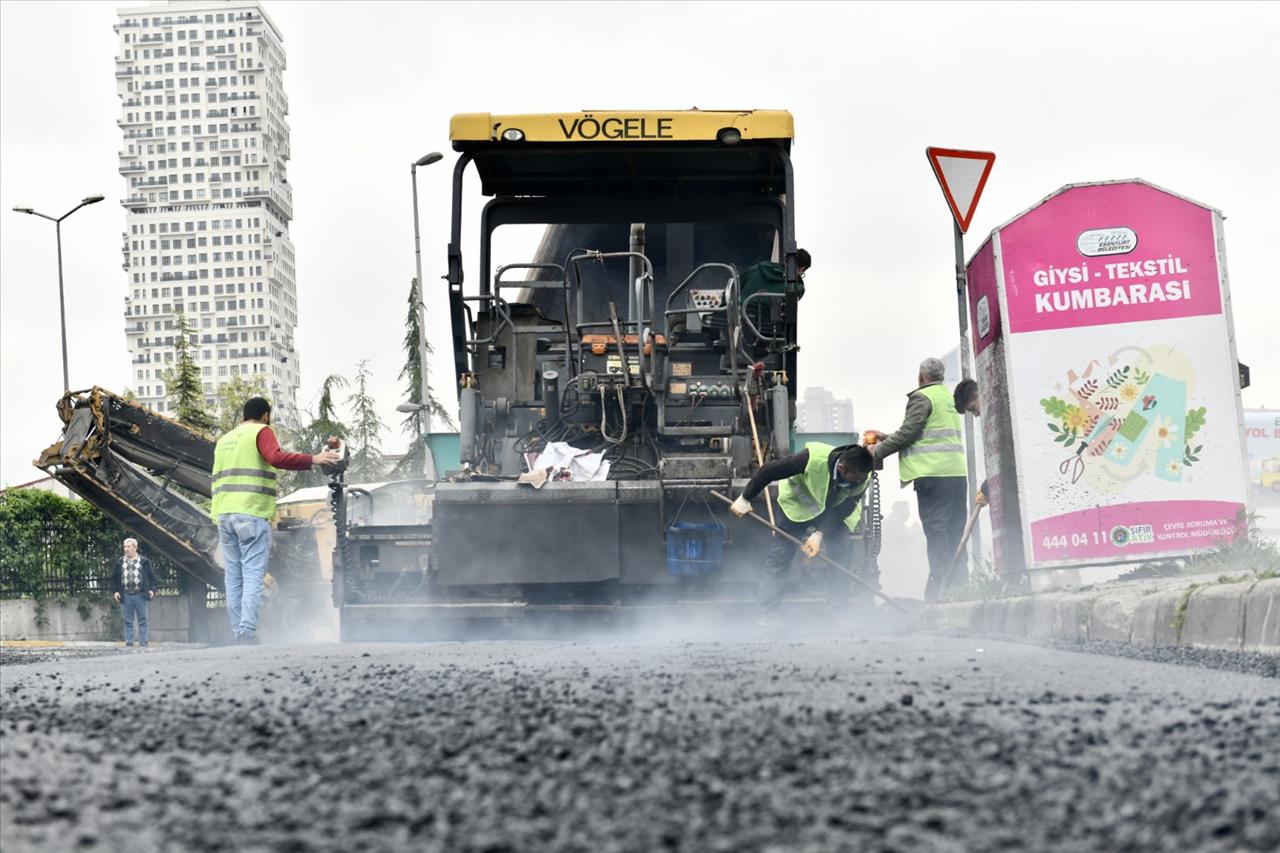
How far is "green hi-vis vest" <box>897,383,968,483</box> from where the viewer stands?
9.19 metres

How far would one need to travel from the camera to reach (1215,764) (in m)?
2.71

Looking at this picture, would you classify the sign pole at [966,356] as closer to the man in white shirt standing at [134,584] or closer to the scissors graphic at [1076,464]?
the scissors graphic at [1076,464]

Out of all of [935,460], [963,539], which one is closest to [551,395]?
[935,460]

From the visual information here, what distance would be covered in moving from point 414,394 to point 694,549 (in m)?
25.1

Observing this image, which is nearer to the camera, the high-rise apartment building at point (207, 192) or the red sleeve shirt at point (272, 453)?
the red sleeve shirt at point (272, 453)

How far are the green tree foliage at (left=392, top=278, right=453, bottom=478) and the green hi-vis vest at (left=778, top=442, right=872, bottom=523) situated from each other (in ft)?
71.2

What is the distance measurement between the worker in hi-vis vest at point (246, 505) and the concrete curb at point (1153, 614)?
404cm

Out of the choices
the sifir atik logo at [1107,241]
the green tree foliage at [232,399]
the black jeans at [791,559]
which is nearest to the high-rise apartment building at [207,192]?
the green tree foliage at [232,399]

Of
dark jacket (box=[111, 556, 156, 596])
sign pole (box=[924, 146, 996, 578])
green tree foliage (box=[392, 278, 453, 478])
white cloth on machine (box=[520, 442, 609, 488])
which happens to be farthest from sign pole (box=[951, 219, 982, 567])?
green tree foliage (box=[392, 278, 453, 478])

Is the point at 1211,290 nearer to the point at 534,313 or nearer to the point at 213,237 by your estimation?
the point at 534,313

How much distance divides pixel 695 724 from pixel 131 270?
528 ft

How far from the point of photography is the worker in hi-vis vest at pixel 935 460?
30.1 ft

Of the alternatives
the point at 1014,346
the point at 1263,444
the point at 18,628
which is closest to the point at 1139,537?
the point at 1014,346

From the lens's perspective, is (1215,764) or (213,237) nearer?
(1215,764)
